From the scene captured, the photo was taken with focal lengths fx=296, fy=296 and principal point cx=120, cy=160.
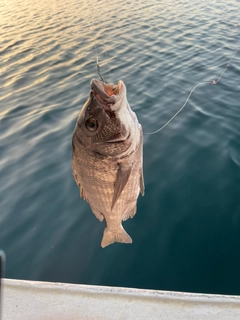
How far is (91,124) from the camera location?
208 centimetres

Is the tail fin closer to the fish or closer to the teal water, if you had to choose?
the fish

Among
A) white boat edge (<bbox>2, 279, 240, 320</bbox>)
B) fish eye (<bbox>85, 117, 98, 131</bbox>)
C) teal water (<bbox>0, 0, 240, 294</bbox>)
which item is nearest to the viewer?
fish eye (<bbox>85, 117, 98, 131</bbox>)

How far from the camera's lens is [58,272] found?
3455 millimetres

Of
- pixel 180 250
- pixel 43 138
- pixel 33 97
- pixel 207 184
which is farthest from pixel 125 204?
pixel 33 97

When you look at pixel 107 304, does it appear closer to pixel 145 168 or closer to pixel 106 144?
pixel 106 144

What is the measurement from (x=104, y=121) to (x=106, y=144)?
163 millimetres

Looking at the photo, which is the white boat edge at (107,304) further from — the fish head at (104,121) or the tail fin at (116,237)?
the fish head at (104,121)

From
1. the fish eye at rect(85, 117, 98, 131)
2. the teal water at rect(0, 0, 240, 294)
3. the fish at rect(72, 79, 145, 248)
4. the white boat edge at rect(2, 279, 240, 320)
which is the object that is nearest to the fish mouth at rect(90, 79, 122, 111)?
the fish at rect(72, 79, 145, 248)

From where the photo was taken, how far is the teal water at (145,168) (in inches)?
135

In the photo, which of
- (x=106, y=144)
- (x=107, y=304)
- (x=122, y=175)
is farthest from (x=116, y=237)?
(x=106, y=144)

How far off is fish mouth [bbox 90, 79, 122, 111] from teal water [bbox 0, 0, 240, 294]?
2.17 meters

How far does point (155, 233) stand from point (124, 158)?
1.87m

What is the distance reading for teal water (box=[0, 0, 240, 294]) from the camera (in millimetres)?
3430

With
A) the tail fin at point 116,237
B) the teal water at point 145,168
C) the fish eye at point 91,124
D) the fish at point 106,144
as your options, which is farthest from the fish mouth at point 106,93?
the teal water at point 145,168
